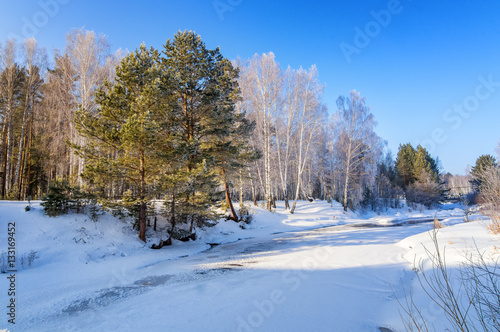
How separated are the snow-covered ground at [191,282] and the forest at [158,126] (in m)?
1.36

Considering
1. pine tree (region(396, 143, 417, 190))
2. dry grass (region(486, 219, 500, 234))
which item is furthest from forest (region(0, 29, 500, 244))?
pine tree (region(396, 143, 417, 190))

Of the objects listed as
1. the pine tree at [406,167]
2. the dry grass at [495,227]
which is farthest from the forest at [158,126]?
the pine tree at [406,167]

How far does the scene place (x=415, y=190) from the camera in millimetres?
37250

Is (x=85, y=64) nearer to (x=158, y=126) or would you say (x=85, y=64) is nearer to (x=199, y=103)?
(x=199, y=103)

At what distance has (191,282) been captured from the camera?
5.93 metres

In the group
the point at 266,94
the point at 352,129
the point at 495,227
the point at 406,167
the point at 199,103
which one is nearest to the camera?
the point at 495,227

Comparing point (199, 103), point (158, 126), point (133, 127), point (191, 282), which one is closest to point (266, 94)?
point (199, 103)

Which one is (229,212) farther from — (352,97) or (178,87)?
(352,97)

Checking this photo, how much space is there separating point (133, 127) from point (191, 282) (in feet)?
20.0

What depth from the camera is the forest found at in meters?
9.82

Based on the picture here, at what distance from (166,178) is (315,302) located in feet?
24.9

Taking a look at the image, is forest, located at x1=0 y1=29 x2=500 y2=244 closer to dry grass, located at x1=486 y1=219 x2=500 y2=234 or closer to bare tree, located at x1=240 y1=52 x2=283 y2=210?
bare tree, located at x1=240 y1=52 x2=283 y2=210

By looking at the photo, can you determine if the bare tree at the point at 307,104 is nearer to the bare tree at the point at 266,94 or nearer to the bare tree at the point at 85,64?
the bare tree at the point at 266,94

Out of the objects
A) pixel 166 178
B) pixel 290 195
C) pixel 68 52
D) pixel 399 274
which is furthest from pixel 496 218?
pixel 290 195
